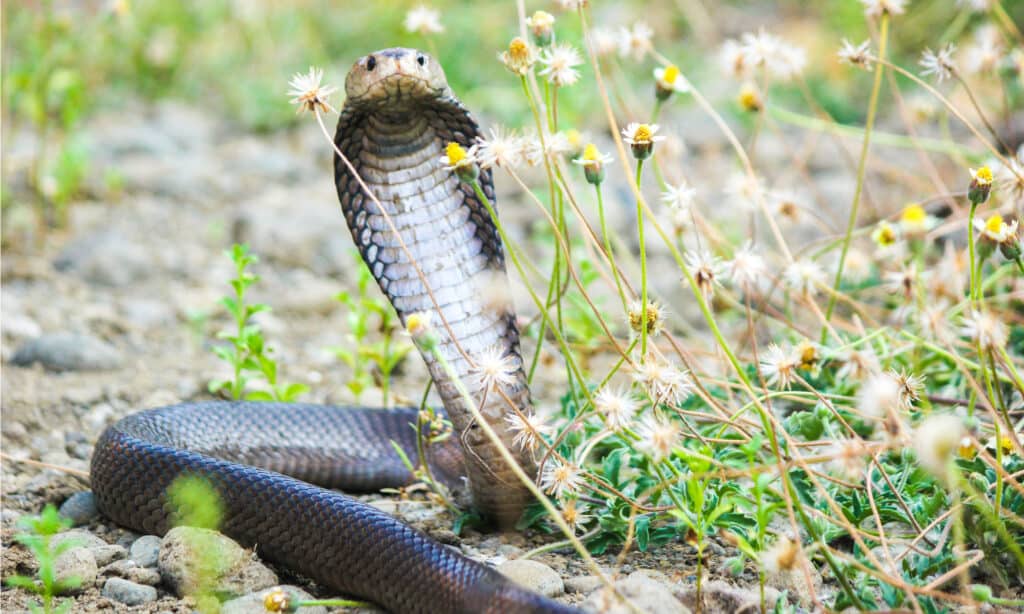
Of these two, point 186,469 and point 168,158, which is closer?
point 186,469

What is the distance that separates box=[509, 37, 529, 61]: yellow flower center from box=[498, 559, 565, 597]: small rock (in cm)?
117

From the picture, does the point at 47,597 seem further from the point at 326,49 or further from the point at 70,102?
the point at 326,49

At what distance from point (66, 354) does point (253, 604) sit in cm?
200

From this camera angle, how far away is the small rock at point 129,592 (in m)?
2.57

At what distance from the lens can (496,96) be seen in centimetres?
702

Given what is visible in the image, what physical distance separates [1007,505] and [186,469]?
6.74ft

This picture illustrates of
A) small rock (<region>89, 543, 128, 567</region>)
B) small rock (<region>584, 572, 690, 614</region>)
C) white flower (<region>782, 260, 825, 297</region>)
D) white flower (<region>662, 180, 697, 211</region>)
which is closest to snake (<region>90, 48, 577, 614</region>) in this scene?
small rock (<region>89, 543, 128, 567</region>)

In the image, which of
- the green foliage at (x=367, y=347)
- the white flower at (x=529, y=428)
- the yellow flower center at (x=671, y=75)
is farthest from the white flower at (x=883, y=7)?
the green foliage at (x=367, y=347)

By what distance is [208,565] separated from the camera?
2.58m

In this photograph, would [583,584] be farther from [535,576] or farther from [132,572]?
[132,572]

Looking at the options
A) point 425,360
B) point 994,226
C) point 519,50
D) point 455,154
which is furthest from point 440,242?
point 994,226

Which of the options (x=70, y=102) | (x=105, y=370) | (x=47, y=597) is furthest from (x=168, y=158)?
(x=47, y=597)

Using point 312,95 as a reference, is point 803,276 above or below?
below

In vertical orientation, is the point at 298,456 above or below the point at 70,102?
below
